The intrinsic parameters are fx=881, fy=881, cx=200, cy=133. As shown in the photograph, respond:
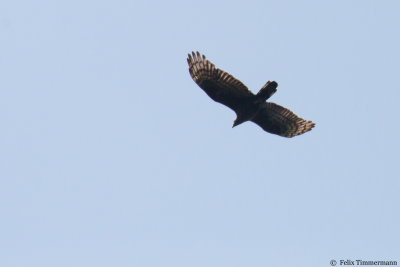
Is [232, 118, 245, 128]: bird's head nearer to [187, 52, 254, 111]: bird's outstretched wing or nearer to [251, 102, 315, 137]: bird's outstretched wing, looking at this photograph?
[251, 102, 315, 137]: bird's outstretched wing

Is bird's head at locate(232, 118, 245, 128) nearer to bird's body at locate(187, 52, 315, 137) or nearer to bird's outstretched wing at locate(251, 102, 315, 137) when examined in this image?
bird's body at locate(187, 52, 315, 137)

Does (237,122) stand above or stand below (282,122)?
below

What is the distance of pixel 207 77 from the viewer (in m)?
27.0

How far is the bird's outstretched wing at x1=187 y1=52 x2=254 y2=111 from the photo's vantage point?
26.9m

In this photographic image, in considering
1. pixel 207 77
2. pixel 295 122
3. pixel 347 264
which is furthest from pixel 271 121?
pixel 347 264

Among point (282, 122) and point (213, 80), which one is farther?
point (282, 122)

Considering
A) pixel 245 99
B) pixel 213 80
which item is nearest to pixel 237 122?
pixel 245 99

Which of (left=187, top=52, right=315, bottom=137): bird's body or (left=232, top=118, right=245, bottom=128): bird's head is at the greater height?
(left=187, top=52, right=315, bottom=137): bird's body

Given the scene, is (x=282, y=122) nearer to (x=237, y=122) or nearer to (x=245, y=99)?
(x=237, y=122)

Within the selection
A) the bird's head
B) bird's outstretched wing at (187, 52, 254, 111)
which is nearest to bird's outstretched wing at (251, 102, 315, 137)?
the bird's head

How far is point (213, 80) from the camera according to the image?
27.0 meters

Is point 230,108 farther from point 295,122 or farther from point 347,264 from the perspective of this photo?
point 347,264

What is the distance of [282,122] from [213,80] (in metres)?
3.02

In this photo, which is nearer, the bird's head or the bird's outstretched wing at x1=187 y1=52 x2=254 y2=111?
the bird's outstretched wing at x1=187 y1=52 x2=254 y2=111
